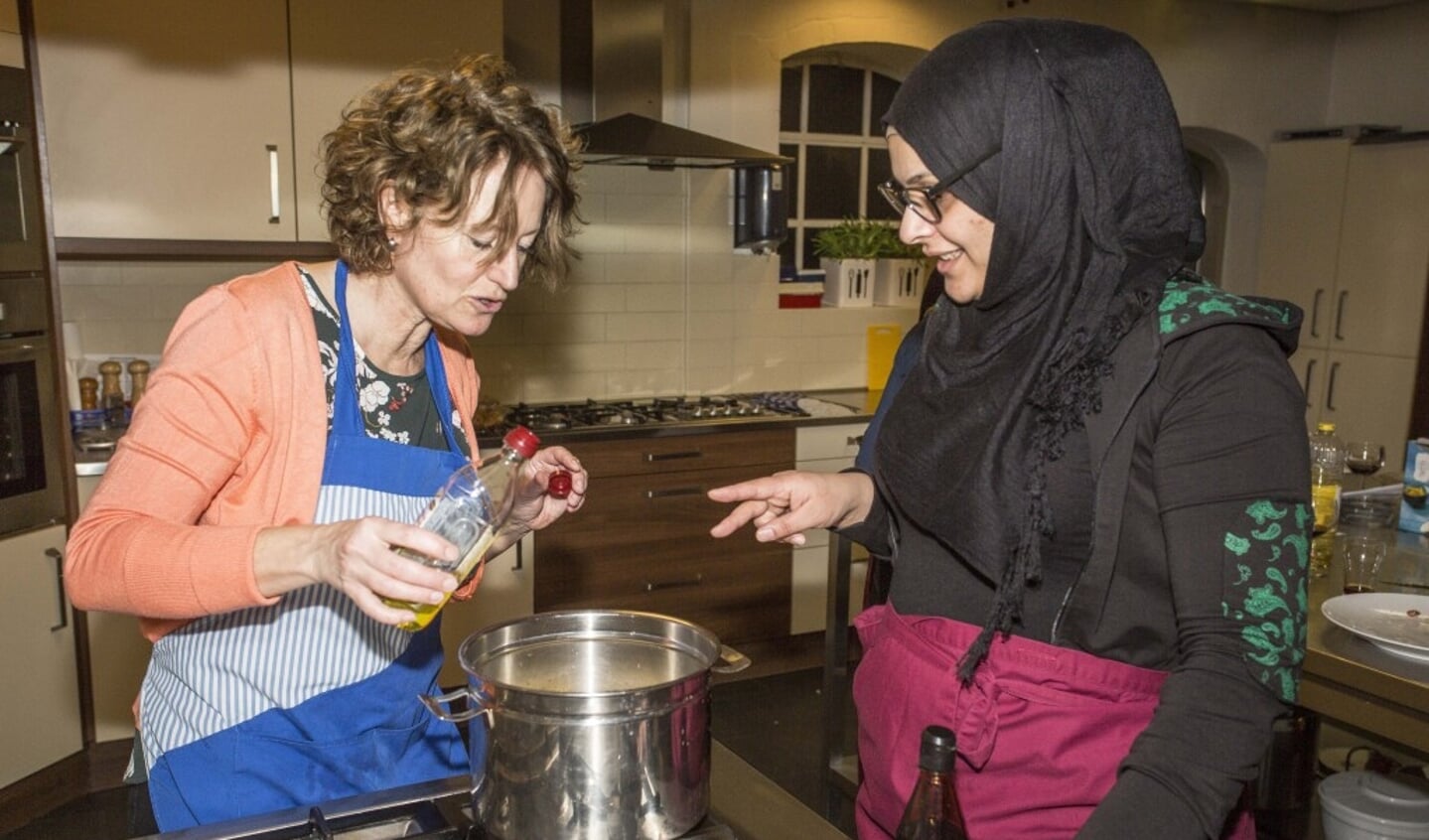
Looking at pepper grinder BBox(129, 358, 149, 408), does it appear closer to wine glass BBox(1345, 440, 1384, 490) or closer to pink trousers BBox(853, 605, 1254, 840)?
pink trousers BBox(853, 605, 1254, 840)

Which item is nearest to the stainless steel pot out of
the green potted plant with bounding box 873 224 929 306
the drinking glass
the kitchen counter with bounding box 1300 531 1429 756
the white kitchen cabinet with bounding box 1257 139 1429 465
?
the kitchen counter with bounding box 1300 531 1429 756

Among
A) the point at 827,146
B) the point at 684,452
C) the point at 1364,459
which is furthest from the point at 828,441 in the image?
→ the point at 1364,459

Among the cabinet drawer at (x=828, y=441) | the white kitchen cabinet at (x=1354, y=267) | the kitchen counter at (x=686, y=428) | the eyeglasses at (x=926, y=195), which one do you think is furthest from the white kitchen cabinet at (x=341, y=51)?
the white kitchen cabinet at (x=1354, y=267)

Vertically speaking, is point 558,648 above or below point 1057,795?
above

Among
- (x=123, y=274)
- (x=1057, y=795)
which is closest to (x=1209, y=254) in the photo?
(x=123, y=274)

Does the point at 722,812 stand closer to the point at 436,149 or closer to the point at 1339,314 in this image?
the point at 436,149

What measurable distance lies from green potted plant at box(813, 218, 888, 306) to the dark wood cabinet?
945 millimetres

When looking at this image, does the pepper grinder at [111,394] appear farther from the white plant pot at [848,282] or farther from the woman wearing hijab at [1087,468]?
the woman wearing hijab at [1087,468]

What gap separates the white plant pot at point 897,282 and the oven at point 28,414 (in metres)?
2.94

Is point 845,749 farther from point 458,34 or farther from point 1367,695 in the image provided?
point 458,34

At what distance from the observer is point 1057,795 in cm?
116

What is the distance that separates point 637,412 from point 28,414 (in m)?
1.77

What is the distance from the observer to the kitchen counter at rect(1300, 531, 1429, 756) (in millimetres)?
1671

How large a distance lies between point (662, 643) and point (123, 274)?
9.77 feet
